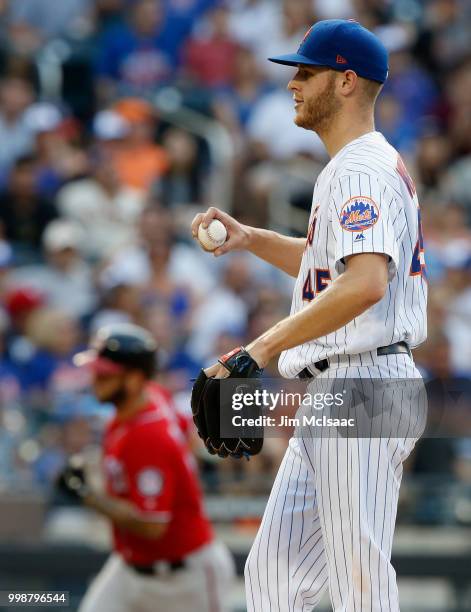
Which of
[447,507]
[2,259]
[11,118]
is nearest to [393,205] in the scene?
[447,507]

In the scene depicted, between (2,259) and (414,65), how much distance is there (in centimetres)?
458

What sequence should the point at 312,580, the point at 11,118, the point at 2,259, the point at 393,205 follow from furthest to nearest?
the point at 11,118, the point at 2,259, the point at 312,580, the point at 393,205

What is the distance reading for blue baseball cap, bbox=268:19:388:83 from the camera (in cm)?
382

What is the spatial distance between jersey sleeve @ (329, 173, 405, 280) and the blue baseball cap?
1.22 feet

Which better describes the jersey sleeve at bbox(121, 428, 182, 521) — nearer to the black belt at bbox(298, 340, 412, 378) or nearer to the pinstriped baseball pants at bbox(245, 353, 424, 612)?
the pinstriped baseball pants at bbox(245, 353, 424, 612)

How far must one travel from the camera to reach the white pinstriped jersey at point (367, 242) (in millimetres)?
3590

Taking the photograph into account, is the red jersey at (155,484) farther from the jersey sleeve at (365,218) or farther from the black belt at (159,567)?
the jersey sleeve at (365,218)

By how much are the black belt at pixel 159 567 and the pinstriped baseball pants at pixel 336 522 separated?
2032mm

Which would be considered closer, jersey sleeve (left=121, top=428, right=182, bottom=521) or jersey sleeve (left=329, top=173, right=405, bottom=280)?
jersey sleeve (left=329, top=173, right=405, bottom=280)

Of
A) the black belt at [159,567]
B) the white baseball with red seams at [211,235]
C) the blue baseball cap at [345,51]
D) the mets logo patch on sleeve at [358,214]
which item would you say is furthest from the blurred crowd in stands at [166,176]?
the mets logo patch on sleeve at [358,214]

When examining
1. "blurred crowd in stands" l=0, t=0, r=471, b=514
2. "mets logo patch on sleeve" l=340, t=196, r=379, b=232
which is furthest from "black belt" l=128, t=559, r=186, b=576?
"mets logo patch on sleeve" l=340, t=196, r=379, b=232

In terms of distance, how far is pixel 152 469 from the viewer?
5.87 m

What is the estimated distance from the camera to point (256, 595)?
152 inches

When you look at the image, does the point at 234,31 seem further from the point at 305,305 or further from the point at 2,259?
the point at 305,305
